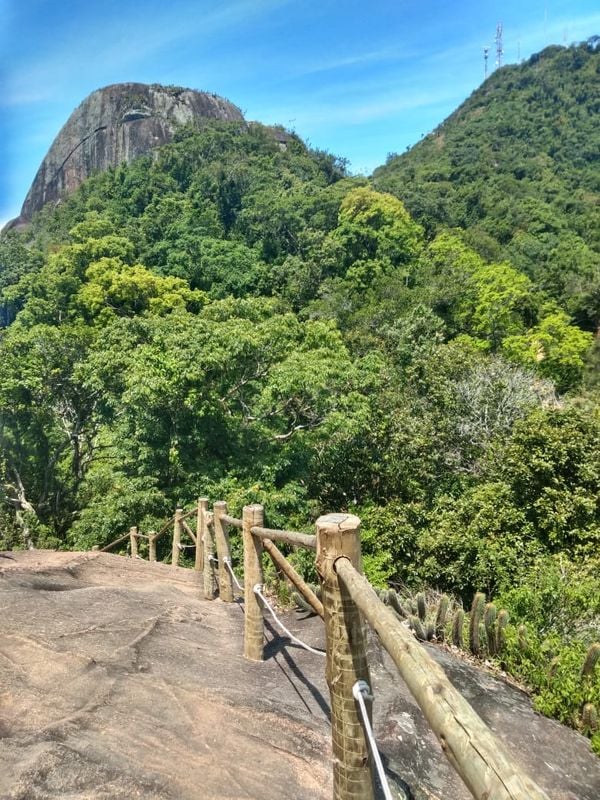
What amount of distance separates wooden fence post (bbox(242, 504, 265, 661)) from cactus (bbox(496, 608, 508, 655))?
94.7 inches

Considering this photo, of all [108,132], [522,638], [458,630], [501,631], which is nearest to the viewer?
[522,638]

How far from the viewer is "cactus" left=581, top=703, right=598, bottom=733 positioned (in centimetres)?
404

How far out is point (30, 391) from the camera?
14312mm

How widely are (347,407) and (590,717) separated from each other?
29.3 ft

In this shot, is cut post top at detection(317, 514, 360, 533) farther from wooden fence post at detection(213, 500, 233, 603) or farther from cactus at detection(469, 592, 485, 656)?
cactus at detection(469, 592, 485, 656)

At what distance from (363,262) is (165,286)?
14.0 meters

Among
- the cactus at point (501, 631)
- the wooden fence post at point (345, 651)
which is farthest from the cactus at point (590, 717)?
the wooden fence post at point (345, 651)

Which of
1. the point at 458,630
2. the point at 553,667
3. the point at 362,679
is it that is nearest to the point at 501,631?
the point at 458,630

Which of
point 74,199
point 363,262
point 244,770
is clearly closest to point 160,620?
point 244,770

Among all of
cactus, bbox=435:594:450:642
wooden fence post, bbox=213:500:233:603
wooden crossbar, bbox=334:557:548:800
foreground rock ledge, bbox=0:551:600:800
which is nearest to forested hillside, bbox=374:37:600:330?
cactus, bbox=435:594:450:642

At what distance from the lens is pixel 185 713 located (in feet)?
9.68

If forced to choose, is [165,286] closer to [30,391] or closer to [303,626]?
[30,391]

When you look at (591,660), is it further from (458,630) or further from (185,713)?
(185,713)

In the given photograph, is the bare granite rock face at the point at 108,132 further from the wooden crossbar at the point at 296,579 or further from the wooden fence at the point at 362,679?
the wooden fence at the point at 362,679
